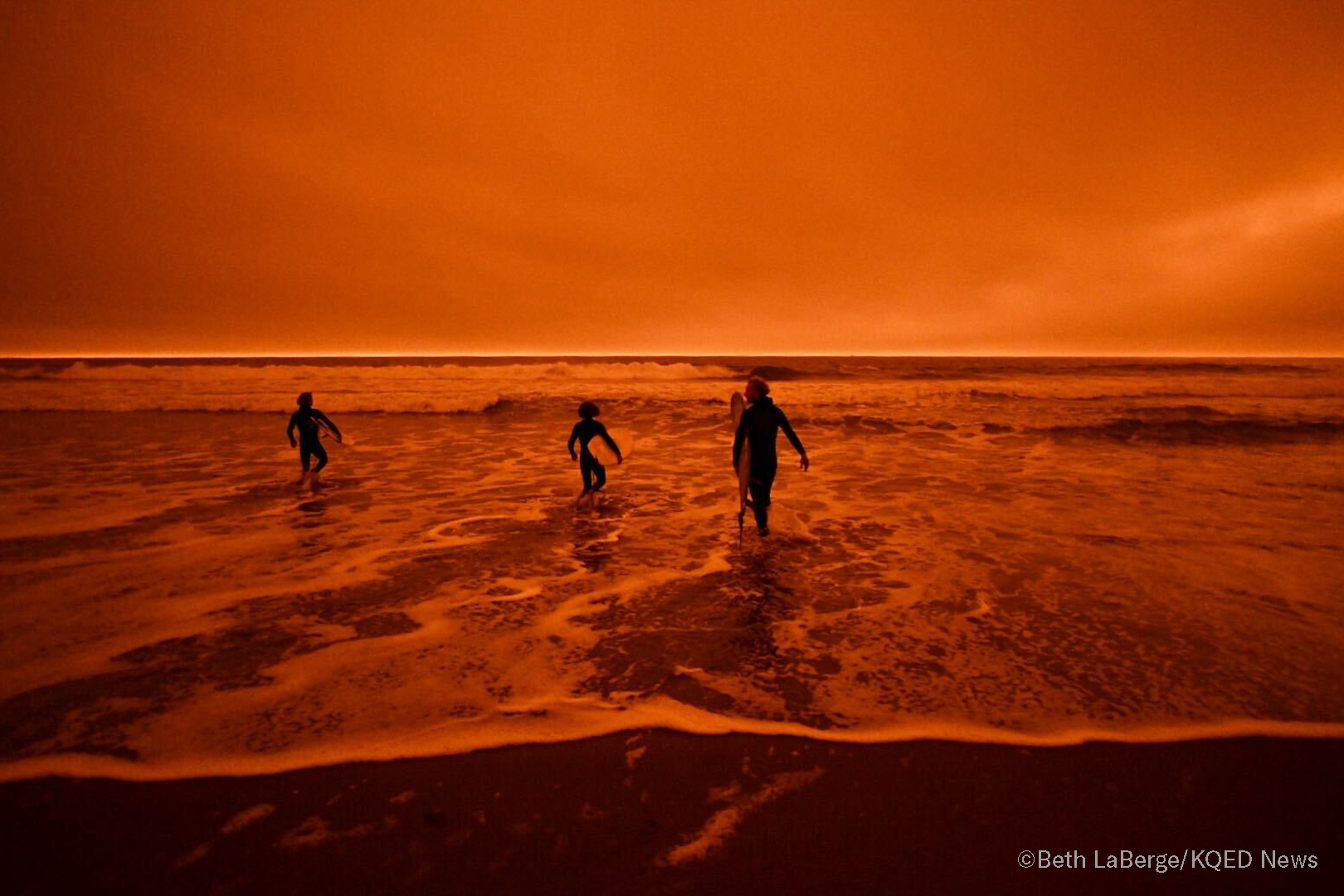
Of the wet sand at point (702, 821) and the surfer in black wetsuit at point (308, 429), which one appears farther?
the surfer in black wetsuit at point (308, 429)

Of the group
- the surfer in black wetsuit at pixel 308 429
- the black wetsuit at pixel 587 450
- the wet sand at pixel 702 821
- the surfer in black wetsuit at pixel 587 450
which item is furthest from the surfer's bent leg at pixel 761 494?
the surfer in black wetsuit at pixel 308 429

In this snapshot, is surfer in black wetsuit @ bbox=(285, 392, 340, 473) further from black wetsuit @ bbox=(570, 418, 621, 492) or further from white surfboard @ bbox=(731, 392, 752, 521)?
white surfboard @ bbox=(731, 392, 752, 521)

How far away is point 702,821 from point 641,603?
3.05 m

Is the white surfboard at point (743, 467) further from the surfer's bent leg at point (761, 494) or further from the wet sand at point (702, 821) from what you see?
the wet sand at point (702, 821)

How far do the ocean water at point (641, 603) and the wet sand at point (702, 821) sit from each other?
0.22m

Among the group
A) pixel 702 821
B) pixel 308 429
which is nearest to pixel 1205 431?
pixel 702 821

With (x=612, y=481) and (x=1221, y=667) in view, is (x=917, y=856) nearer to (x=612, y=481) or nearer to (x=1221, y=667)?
(x=1221, y=667)

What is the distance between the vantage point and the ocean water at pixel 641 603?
3971mm

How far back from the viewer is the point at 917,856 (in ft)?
9.32

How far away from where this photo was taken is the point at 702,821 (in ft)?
10.0

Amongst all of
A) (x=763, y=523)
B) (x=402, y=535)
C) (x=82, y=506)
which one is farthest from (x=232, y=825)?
(x=82, y=506)

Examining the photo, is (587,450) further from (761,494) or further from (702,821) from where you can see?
(702,821)

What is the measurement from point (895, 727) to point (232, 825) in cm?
382

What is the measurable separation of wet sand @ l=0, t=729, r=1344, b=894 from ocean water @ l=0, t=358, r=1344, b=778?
224 mm
